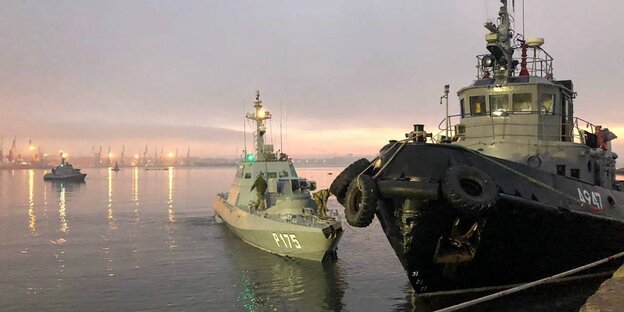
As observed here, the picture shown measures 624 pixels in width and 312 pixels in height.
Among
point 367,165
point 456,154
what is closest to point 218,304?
point 367,165

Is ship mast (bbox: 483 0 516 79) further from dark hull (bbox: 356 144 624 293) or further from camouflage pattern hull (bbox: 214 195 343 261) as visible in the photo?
camouflage pattern hull (bbox: 214 195 343 261)

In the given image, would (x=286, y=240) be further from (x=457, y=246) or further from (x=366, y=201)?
(x=457, y=246)

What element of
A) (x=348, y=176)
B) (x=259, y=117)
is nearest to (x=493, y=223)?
(x=348, y=176)

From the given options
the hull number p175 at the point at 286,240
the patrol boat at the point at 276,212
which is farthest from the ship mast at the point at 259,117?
the hull number p175 at the point at 286,240

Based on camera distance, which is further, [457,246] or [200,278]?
[200,278]

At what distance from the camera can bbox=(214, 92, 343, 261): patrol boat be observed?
58.8 feet

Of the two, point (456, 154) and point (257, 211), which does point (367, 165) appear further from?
point (257, 211)

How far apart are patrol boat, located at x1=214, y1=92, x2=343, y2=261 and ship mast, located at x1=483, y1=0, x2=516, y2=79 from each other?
793 cm

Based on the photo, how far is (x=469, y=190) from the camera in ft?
32.0

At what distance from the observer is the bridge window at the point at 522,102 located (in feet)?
43.3

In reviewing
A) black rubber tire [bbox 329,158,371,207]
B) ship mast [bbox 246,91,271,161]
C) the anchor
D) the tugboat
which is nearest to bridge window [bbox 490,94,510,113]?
black rubber tire [bbox 329,158,371,207]

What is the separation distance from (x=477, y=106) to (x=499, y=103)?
611 mm

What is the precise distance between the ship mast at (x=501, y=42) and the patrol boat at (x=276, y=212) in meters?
7.93

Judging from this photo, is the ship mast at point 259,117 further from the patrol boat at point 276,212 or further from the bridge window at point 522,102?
the bridge window at point 522,102
